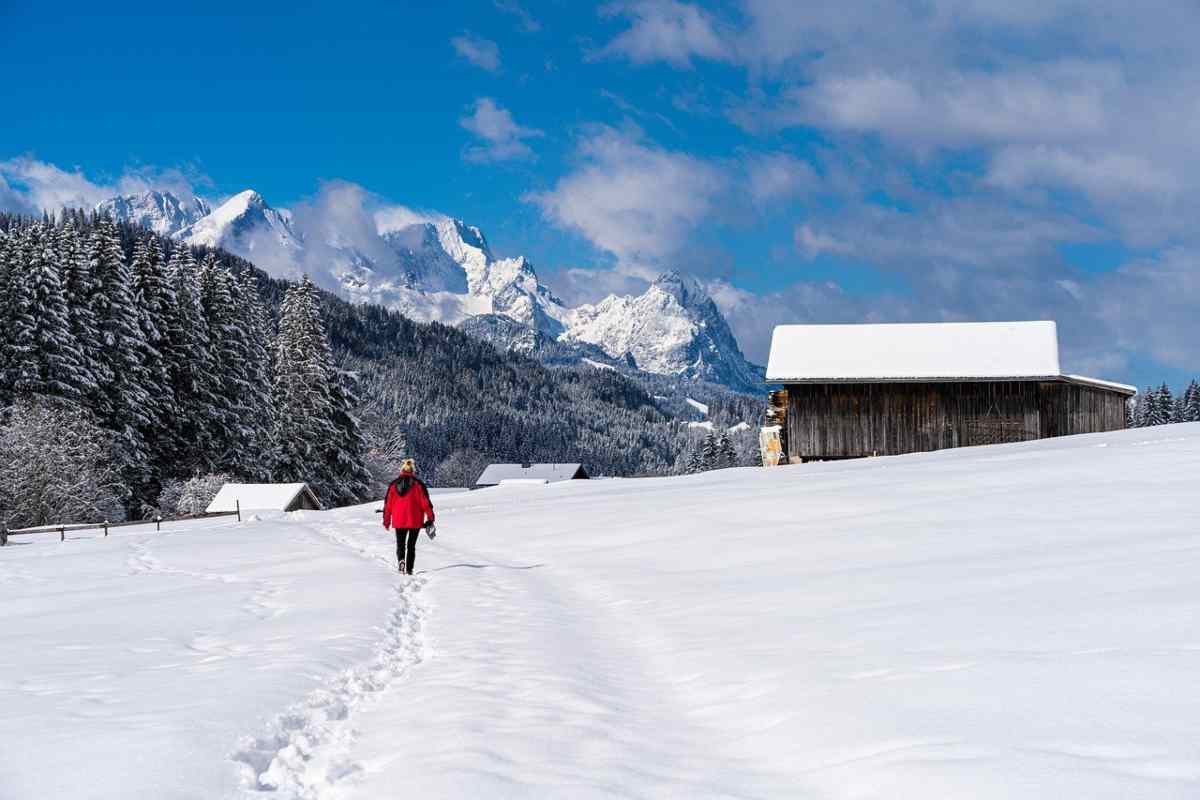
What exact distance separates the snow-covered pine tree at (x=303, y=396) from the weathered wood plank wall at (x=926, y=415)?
3095 centimetres

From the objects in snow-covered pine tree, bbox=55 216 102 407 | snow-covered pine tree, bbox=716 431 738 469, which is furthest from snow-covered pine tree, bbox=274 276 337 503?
snow-covered pine tree, bbox=716 431 738 469

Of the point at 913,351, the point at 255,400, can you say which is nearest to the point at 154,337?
the point at 255,400

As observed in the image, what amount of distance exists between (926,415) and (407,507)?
2872cm

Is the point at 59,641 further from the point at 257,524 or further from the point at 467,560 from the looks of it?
the point at 257,524

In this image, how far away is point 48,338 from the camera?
43.0m

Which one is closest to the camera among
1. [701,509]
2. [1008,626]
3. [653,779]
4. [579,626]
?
[653,779]

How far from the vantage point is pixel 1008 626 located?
→ 7.70 metres

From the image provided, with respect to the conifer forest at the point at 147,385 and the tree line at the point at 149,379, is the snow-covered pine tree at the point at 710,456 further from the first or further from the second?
the tree line at the point at 149,379

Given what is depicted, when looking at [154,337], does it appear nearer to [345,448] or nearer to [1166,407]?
[345,448]

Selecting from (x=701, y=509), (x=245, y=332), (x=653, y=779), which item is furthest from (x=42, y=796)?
(x=245, y=332)

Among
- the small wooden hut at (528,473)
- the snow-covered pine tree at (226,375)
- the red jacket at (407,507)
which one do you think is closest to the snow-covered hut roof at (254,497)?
the snow-covered pine tree at (226,375)

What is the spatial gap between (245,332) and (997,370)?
1645 inches

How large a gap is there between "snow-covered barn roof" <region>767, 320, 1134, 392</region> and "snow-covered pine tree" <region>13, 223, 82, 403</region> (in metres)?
31.9

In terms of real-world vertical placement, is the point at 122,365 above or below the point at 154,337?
below
